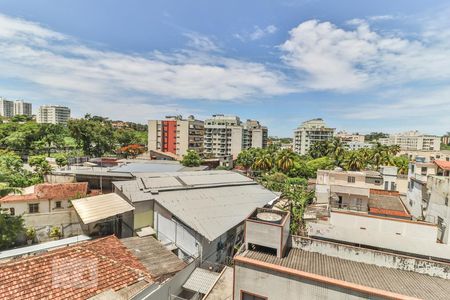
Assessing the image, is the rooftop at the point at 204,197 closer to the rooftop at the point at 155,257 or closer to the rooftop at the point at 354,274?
the rooftop at the point at 155,257

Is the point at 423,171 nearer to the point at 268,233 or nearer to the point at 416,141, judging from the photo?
the point at 268,233

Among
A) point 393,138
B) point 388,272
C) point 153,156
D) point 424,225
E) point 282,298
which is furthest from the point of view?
point 393,138

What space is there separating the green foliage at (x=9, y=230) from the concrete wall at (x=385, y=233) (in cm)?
2246

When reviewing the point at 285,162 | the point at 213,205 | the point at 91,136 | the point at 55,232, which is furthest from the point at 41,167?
the point at 285,162

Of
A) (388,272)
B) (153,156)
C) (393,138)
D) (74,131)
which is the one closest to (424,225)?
(388,272)

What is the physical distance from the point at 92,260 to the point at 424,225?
21.4 metres

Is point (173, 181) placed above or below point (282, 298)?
above

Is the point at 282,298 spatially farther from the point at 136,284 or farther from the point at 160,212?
the point at 160,212

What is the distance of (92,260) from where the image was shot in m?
12.4

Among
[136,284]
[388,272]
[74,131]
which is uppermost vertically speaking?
[74,131]

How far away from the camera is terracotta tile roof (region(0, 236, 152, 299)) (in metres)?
10.4

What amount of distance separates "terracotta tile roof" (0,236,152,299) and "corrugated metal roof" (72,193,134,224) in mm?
6002

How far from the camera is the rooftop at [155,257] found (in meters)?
13.8

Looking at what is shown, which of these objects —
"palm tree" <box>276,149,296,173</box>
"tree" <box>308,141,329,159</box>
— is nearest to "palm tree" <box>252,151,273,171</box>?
"palm tree" <box>276,149,296,173</box>
